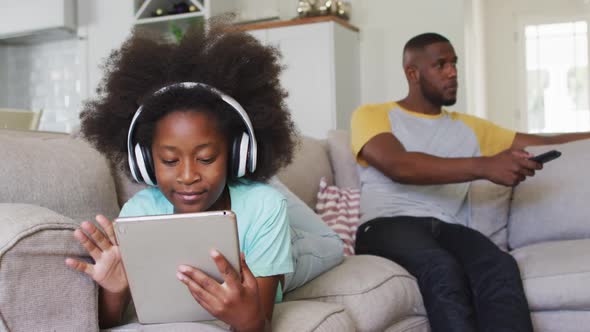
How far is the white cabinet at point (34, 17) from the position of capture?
16.4 feet

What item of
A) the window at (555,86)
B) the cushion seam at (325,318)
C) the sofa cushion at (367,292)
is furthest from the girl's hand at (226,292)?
the window at (555,86)

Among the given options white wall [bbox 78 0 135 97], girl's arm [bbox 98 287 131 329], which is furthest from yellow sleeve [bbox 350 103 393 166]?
white wall [bbox 78 0 135 97]

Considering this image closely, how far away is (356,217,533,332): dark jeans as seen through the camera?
5.22ft

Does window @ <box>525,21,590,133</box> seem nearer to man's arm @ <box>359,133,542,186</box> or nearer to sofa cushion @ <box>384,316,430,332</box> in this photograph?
man's arm @ <box>359,133,542,186</box>

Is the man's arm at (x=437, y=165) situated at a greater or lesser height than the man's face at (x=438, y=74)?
lesser

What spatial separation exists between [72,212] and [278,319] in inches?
20.5

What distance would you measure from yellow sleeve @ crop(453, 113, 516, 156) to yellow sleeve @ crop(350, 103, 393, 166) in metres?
0.31

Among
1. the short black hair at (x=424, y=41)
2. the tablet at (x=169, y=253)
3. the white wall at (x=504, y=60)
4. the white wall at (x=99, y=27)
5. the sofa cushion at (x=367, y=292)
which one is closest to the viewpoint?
the tablet at (x=169, y=253)

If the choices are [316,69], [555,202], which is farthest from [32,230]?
[316,69]

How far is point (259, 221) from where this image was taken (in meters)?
1.18

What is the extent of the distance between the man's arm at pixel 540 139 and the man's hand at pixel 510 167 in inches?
21.3

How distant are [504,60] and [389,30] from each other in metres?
3.18

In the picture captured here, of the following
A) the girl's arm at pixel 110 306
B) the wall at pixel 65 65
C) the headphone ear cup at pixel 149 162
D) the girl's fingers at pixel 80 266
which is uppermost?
the wall at pixel 65 65

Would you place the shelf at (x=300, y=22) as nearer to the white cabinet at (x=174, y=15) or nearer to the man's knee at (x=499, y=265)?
the white cabinet at (x=174, y=15)
